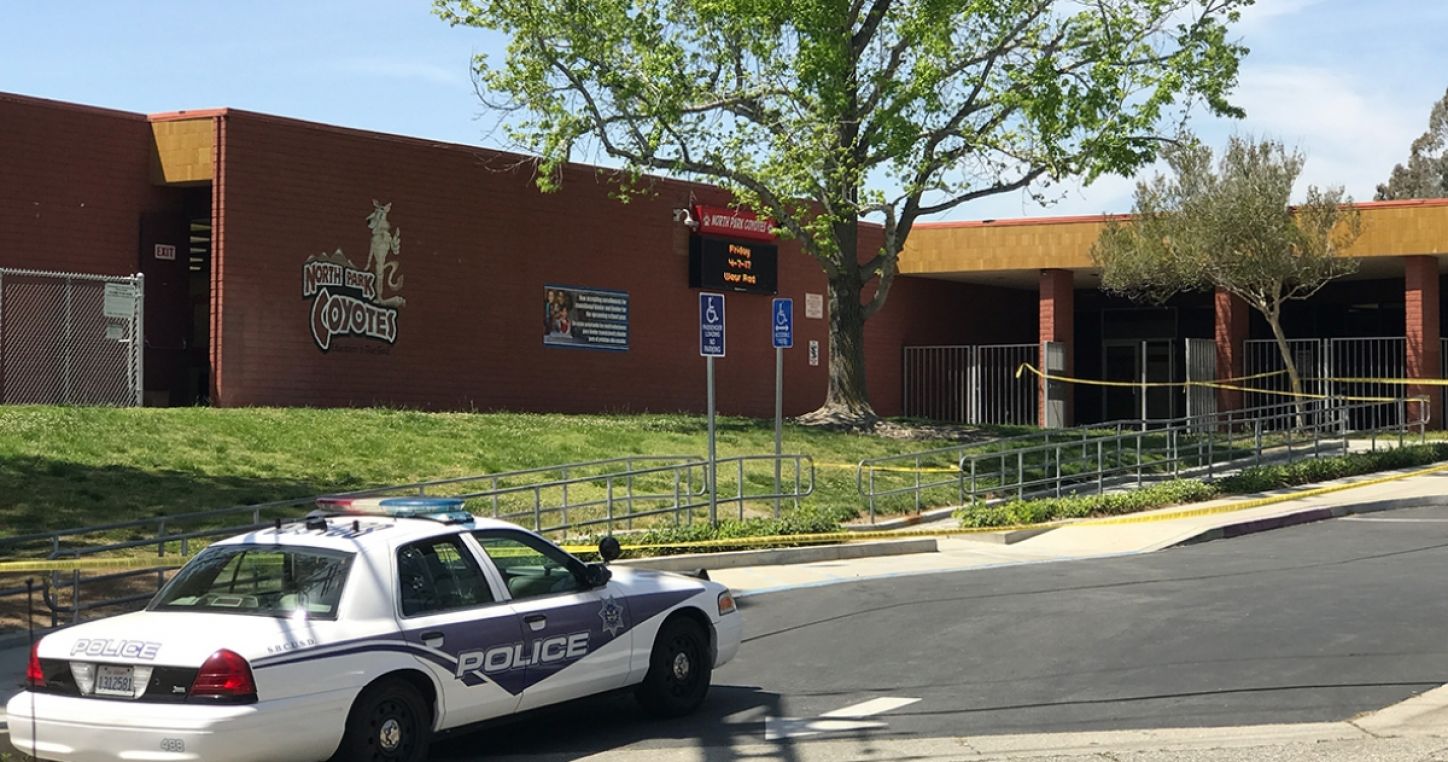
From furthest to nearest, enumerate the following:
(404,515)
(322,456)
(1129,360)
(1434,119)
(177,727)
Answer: (1434,119), (1129,360), (322,456), (404,515), (177,727)

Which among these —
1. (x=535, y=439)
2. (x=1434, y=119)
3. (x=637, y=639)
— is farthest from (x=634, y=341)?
(x=1434, y=119)

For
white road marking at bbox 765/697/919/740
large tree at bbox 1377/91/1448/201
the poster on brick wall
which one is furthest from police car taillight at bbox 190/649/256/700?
large tree at bbox 1377/91/1448/201

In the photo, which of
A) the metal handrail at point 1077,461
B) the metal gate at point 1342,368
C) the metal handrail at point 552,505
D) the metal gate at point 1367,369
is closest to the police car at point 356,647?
the metal handrail at point 552,505

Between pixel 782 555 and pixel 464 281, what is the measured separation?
12.9 metres

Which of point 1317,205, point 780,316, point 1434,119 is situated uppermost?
point 1434,119

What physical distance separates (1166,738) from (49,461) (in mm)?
14048

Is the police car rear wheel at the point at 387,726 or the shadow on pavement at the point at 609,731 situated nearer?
the police car rear wheel at the point at 387,726

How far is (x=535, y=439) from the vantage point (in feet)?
78.1

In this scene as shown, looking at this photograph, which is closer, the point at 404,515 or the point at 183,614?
the point at 183,614

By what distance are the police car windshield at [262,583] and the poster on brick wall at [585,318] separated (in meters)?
21.4

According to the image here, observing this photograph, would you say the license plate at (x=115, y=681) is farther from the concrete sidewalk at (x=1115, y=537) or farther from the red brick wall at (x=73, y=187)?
the red brick wall at (x=73, y=187)

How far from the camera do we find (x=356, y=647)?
7.82 metres

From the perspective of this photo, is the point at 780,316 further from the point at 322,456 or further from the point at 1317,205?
the point at 1317,205

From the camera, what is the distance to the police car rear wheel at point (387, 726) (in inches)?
306
